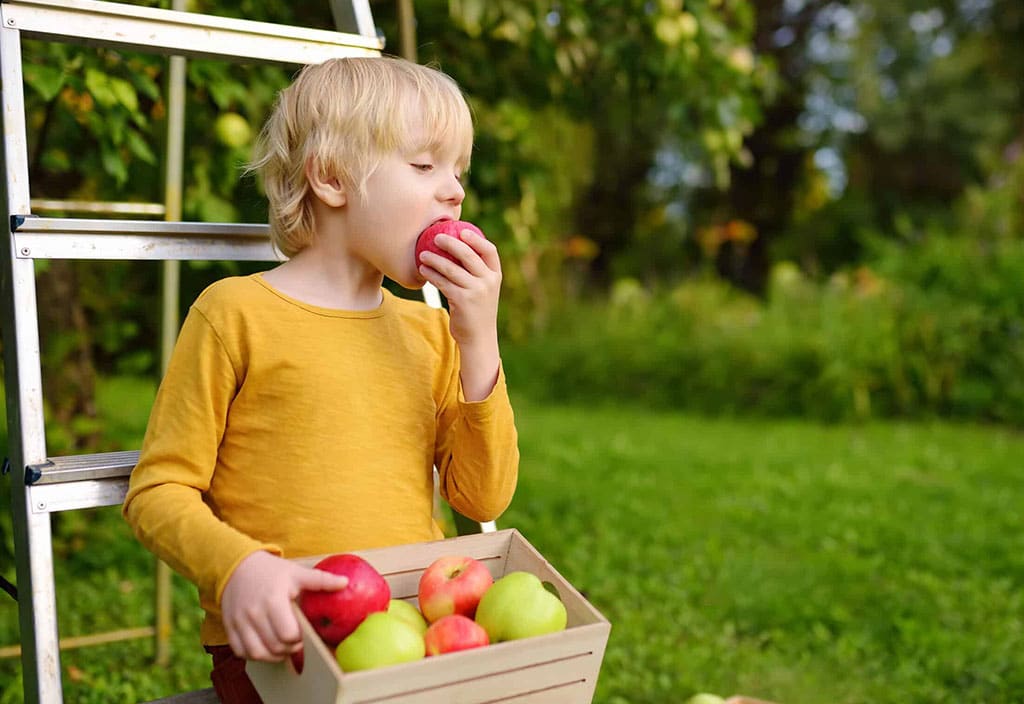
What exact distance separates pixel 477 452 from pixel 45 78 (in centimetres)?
133

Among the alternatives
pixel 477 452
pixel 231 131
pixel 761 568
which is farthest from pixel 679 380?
pixel 477 452

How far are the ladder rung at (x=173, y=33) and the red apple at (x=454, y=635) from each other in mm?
953

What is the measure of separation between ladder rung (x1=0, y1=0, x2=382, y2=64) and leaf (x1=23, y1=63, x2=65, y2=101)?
0.67 m

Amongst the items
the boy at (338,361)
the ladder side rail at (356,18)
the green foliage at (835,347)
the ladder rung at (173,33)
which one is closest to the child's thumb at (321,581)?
the boy at (338,361)

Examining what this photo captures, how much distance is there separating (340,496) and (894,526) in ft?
9.48

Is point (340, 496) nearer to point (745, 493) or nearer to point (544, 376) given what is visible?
point (745, 493)

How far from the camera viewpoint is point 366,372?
1451mm

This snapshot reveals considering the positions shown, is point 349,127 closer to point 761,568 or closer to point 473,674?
point 473,674

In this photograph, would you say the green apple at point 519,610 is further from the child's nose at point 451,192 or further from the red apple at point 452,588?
the child's nose at point 451,192

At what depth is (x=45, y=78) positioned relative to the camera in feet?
6.82

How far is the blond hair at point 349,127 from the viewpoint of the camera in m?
1.42

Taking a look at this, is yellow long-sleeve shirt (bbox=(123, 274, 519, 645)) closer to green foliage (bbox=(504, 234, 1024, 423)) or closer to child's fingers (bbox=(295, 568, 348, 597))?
child's fingers (bbox=(295, 568, 348, 597))

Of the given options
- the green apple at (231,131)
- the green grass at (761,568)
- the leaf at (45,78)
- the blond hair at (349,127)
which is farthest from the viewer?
the green apple at (231,131)

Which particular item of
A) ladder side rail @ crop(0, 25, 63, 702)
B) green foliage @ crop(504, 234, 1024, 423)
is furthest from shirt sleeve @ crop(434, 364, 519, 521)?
green foliage @ crop(504, 234, 1024, 423)
